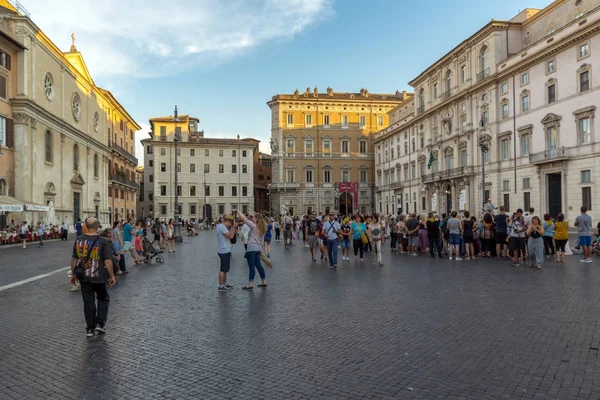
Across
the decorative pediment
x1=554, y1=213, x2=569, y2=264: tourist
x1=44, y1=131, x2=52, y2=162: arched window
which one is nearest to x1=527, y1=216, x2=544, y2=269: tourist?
x1=554, y1=213, x2=569, y2=264: tourist

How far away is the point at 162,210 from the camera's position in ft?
252

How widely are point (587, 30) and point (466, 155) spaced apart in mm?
18378

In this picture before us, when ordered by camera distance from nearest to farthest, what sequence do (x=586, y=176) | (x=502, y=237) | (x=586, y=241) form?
(x=586, y=241) < (x=502, y=237) < (x=586, y=176)

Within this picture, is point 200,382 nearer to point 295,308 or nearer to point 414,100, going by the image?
point 295,308

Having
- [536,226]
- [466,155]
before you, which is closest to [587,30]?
[466,155]

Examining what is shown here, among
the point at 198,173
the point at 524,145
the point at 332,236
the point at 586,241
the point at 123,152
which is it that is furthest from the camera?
the point at 198,173

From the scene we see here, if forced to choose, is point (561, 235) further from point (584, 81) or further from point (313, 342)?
point (584, 81)

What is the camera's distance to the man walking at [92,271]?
6.36 metres

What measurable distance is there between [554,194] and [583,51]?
10.7 metres

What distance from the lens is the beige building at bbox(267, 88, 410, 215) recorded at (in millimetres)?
74938

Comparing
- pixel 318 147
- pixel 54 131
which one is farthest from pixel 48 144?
pixel 318 147

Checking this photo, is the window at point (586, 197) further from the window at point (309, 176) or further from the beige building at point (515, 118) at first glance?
the window at point (309, 176)

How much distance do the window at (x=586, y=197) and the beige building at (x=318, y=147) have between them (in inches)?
1616

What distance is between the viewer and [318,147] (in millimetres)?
76125
